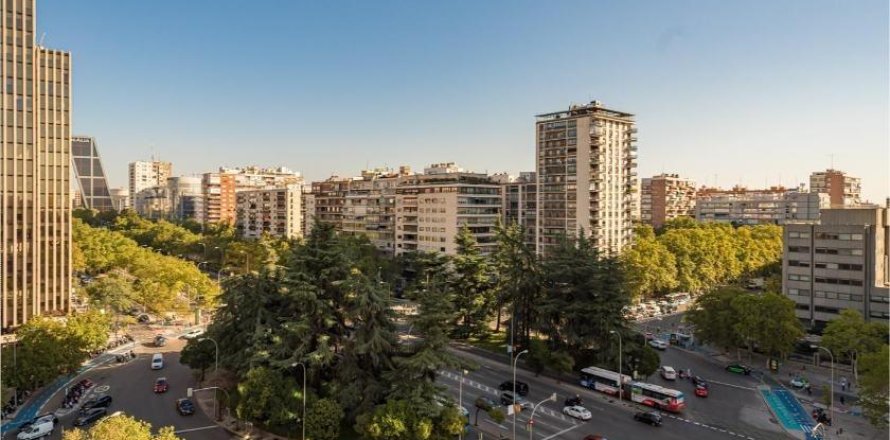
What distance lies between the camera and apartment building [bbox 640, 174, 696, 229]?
577 ft

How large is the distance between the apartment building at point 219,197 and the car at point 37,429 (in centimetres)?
14642

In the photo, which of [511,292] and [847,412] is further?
[511,292]

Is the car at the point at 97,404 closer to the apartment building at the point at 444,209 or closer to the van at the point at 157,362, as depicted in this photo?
the van at the point at 157,362

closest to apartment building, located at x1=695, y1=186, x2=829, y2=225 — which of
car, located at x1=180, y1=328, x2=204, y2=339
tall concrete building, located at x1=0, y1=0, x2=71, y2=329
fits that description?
car, located at x1=180, y1=328, x2=204, y2=339

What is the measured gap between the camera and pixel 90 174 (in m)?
181

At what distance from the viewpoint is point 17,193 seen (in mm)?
69062

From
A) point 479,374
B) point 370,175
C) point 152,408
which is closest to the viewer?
point 152,408

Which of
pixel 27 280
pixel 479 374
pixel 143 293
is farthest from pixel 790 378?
pixel 27 280

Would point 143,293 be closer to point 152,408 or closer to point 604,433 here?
point 152,408

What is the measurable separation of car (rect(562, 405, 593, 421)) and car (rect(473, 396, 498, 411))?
5.97 meters

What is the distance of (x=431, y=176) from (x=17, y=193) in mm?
59537

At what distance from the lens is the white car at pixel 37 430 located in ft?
130

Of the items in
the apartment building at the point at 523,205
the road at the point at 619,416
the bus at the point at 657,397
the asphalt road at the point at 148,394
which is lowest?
the asphalt road at the point at 148,394

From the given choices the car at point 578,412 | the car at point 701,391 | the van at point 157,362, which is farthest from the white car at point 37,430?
the car at point 701,391
